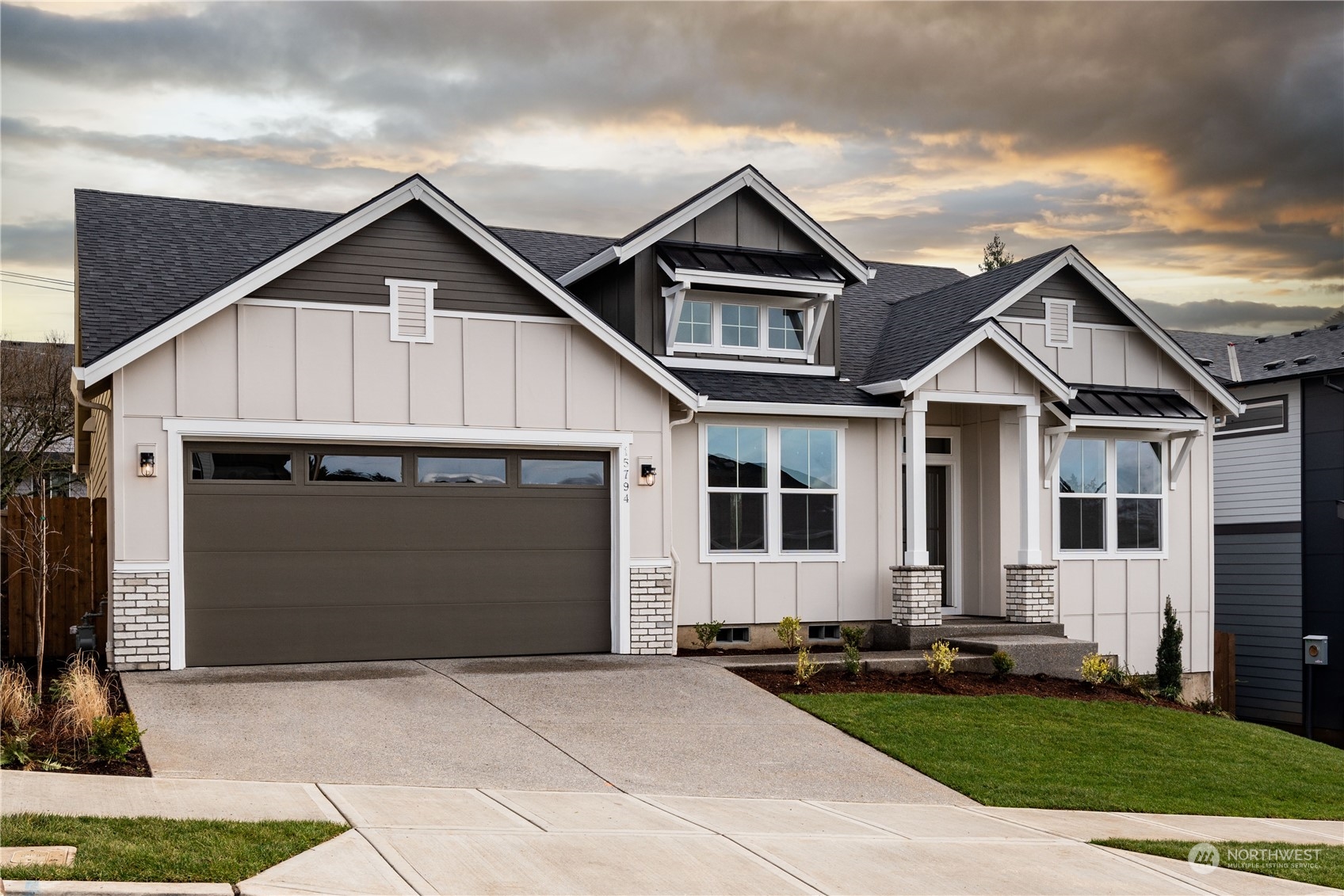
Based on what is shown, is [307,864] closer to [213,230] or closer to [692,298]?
[692,298]

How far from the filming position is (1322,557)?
21594mm

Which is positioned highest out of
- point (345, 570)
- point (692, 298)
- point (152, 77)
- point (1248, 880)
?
point (152, 77)

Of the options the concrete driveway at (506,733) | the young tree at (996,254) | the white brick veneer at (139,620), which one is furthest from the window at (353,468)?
the young tree at (996,254)

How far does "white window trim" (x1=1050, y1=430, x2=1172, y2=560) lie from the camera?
58.6 ft

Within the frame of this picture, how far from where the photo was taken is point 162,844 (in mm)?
6602

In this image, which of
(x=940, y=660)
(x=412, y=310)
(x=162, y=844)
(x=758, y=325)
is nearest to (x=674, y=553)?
(x=940, y=660)

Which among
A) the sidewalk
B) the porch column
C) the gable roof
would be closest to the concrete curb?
the sidewalk

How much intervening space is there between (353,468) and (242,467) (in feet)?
3.95

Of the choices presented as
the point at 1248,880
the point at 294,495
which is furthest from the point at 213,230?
the point at 1248,880

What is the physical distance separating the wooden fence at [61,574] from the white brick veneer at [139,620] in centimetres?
204

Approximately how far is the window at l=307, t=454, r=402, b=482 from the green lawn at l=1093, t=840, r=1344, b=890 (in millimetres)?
8823

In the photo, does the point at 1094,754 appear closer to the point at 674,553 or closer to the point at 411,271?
the point at 674,553

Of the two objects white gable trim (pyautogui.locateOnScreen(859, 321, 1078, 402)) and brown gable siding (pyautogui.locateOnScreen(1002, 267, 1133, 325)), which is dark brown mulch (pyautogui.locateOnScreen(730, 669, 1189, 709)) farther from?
brown gable siding (pyautogui.locateOnScreen(1002, 267, 1133, 325))

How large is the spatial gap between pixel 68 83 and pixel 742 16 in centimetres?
784
